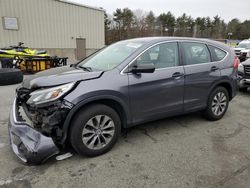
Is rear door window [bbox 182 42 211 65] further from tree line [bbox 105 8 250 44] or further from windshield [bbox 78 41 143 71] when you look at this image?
tree line [bbox 105 8 250 44]

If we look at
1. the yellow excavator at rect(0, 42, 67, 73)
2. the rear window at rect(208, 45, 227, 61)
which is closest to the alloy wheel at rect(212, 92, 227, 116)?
the rear window at rect(208, 45, 227, 61)

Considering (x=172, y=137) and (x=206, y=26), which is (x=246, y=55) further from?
(x=206, y=26)

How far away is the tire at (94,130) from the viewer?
2.48 metres

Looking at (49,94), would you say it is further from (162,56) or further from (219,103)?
(219,103)

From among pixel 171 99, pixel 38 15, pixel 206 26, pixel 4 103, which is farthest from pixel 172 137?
pixel 206 26

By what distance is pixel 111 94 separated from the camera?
262 centimetres

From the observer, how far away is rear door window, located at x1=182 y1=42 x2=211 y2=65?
3.42m

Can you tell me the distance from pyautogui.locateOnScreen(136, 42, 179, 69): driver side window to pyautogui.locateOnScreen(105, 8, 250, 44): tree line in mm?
27574

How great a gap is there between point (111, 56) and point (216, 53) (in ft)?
6.89

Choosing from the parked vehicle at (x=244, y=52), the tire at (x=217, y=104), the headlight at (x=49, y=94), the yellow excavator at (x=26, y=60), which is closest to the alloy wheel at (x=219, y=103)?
the tire at (x=217, y=104)

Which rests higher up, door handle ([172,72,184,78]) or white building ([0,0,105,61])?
white building ([0,0,105,61])

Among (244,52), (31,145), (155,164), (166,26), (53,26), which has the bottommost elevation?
(155,164)

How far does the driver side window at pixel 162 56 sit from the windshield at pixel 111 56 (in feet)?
0.64

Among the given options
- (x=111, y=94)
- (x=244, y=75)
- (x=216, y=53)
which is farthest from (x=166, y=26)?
(x=111, y=94)
